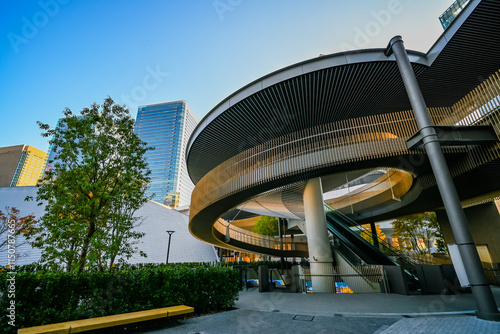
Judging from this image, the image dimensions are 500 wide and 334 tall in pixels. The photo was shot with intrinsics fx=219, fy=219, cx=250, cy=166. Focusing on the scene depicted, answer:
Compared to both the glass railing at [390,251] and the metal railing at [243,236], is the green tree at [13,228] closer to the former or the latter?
the metal railing at [243,236]

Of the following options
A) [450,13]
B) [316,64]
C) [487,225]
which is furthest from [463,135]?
[450,13]

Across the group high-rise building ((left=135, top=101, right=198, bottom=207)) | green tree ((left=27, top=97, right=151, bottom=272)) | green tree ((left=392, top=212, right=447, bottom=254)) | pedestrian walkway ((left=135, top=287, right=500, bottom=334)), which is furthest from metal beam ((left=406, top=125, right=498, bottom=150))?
high-rise building ((left=135, top=101, right=198, bottom=207))

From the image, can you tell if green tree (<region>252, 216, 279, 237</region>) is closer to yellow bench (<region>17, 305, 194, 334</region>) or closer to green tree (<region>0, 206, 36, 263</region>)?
green tree (<region>0, 206, 36, 263</region>)

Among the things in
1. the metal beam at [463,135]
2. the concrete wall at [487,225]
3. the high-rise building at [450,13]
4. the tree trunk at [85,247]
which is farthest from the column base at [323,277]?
the high-rise building at [450,13]

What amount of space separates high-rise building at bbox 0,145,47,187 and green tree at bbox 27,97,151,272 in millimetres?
65069

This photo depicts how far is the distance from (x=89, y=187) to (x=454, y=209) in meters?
9.63

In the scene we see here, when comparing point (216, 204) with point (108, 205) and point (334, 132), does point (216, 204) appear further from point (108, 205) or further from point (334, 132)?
point (334, 132)

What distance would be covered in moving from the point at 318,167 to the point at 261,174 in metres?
2.38

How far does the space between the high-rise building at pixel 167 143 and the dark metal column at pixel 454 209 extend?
10813cm

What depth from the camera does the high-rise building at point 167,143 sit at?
10962 centimetres

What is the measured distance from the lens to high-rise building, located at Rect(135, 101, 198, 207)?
110 m

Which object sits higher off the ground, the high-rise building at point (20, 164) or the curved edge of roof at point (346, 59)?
the high-rise building at point (20, 164)

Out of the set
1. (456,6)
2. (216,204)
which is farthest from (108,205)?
(456,6)

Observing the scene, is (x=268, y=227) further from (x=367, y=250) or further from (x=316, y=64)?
(x=316, y=64)
